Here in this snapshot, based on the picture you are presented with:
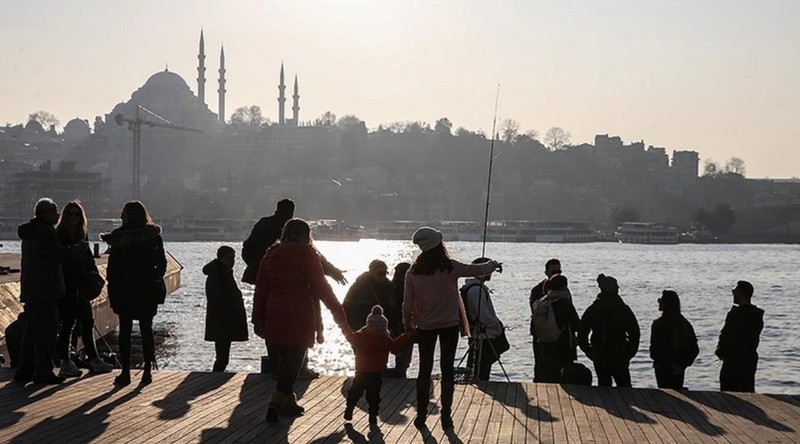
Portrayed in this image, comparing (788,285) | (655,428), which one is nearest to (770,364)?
(655,428)

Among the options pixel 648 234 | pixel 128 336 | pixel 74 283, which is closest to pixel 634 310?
pixel 74 283

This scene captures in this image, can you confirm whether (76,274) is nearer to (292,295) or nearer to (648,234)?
(292,295)

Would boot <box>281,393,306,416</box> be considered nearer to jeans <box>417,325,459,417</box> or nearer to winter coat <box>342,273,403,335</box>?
jeans <box>417,325,459,417</box>

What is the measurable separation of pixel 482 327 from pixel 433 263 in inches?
153

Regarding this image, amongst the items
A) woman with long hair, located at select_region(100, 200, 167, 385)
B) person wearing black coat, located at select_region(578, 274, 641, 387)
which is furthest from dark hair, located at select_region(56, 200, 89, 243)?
person wearing black coat, located at select_region(578, 274, 641, 387)

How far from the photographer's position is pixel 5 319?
22.3 m

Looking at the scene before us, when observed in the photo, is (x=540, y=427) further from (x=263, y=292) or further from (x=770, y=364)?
(x=770, y=364)

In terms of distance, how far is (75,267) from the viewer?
1266 centimetres

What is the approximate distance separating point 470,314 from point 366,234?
184 meters

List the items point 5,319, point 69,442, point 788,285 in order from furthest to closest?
point 788,285, point 5,319, point 69,442

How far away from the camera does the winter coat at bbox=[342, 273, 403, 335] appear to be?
13867 millimetres

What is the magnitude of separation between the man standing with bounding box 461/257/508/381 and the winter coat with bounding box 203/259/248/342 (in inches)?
99.8

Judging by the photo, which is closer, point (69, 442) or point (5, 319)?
point (69, 442)

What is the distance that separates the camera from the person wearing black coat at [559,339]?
13781 mm
